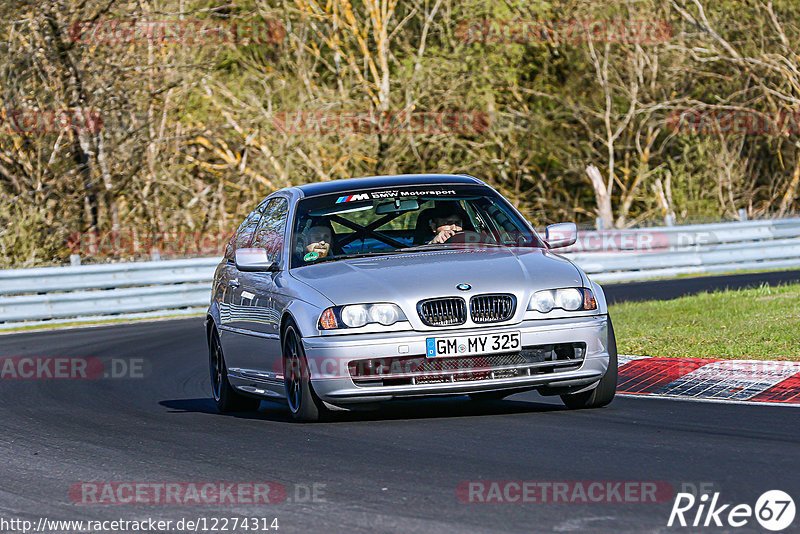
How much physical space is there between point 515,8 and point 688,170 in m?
5.84

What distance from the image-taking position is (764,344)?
35.4ft

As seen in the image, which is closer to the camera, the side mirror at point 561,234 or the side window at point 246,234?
the side mirror at point 561,234

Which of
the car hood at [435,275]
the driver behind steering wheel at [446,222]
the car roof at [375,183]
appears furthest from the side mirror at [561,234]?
the car roof at [375,183]

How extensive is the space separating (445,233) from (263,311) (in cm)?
134

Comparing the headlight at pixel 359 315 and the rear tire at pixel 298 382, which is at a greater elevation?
the headlight at pixel 359 315

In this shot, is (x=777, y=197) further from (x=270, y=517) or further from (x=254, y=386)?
(x=270, y=517)

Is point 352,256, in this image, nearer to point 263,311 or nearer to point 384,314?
point 263,311

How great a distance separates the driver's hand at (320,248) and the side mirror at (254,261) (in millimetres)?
272

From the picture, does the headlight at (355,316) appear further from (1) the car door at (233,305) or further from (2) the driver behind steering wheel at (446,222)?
(1) the car door at (233,305)

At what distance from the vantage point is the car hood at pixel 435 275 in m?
8.00

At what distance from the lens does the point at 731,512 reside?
515 centimetres

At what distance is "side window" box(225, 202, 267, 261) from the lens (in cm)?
1060

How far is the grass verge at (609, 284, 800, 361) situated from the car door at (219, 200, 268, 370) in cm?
341

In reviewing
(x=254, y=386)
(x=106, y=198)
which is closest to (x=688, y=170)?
(x=106, y=198)
